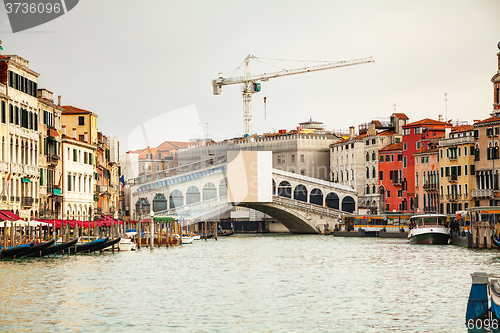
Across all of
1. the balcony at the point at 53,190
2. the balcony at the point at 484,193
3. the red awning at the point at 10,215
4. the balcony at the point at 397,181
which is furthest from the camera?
the balcony at the point at 397,181

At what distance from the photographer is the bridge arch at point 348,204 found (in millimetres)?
67750

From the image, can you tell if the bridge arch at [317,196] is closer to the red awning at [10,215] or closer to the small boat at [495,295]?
the red awning at [10,215]

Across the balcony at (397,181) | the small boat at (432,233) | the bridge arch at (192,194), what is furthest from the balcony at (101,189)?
the balcony at (397,181)

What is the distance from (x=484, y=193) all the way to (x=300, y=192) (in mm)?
22773

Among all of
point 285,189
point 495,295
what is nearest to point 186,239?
point 285,189

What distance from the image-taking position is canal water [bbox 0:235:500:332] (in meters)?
14.3

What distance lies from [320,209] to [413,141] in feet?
25.9

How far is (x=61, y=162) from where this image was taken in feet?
128

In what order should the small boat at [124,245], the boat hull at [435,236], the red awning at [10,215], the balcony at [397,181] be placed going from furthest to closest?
the balcony at [397,181] → the boat hull at [435,236] → the small boat at [124,245] → the red awning at [10,215]

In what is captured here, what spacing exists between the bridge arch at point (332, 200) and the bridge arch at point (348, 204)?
1.77ft

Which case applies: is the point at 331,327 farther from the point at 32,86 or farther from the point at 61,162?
the point at 61,162

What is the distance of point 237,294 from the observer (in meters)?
18.5

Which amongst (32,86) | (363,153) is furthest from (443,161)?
(32,86)

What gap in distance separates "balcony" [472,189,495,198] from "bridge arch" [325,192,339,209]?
2075 cm
